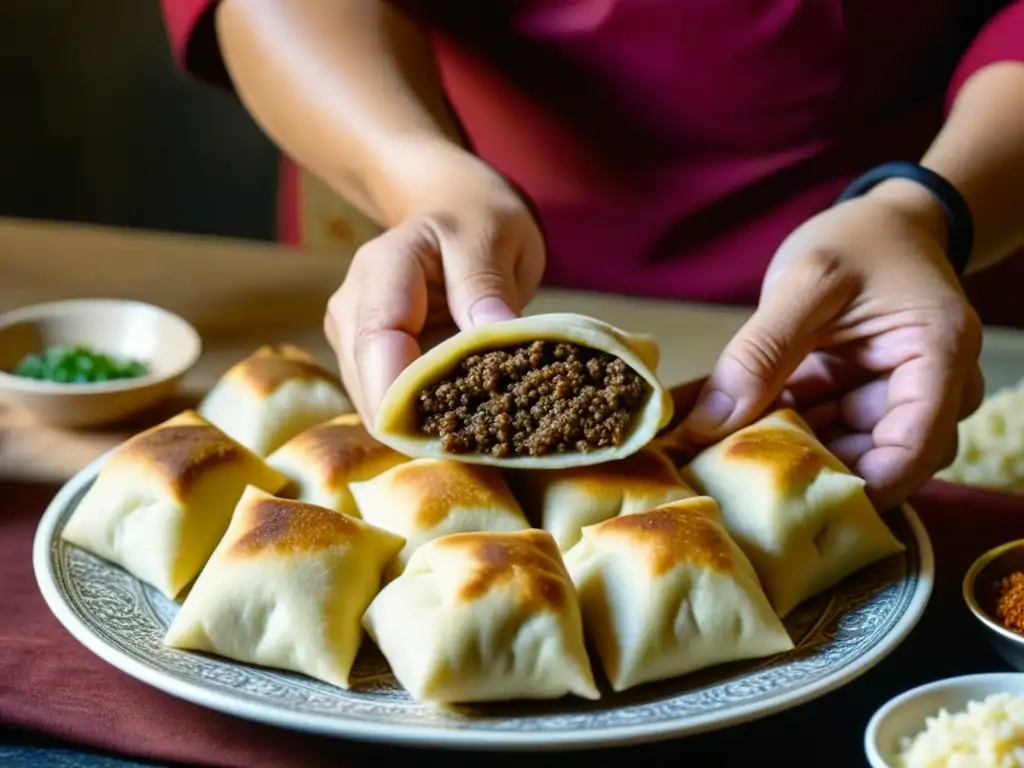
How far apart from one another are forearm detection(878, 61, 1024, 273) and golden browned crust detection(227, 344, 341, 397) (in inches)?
33.7

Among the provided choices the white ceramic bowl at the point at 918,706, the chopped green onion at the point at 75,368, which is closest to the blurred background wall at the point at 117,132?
the chopped green onion at the point at 75,368

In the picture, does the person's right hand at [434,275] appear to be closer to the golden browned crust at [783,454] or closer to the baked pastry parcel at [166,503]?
the baked pastry parcel at [166,503]

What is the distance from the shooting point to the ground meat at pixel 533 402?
125cm

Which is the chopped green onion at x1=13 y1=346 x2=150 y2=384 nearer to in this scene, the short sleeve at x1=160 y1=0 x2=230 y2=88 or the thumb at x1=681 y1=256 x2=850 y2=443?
the short sleeve at x1=160 y1=0 x2=230 y2=88

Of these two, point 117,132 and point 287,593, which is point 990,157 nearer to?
point 287,593

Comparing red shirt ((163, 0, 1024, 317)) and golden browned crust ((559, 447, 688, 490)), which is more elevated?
red shirt ((163, 0, 1024, 317))

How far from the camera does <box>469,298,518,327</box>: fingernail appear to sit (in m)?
1.31

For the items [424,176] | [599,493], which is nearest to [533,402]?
[599,493]

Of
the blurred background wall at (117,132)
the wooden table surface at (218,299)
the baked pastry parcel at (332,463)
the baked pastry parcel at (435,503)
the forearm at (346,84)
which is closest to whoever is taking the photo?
the baked pastry parcel at (435,503)

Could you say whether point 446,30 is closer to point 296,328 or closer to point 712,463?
point 296,328

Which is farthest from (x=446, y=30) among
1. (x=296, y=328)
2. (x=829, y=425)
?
(x=829, y=425)

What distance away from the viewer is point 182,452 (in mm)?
1306

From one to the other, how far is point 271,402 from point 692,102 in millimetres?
795

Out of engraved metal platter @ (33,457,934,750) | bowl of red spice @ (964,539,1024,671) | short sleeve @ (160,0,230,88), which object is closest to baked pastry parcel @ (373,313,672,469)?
engraved metal platter @ (33,457,934,750)
